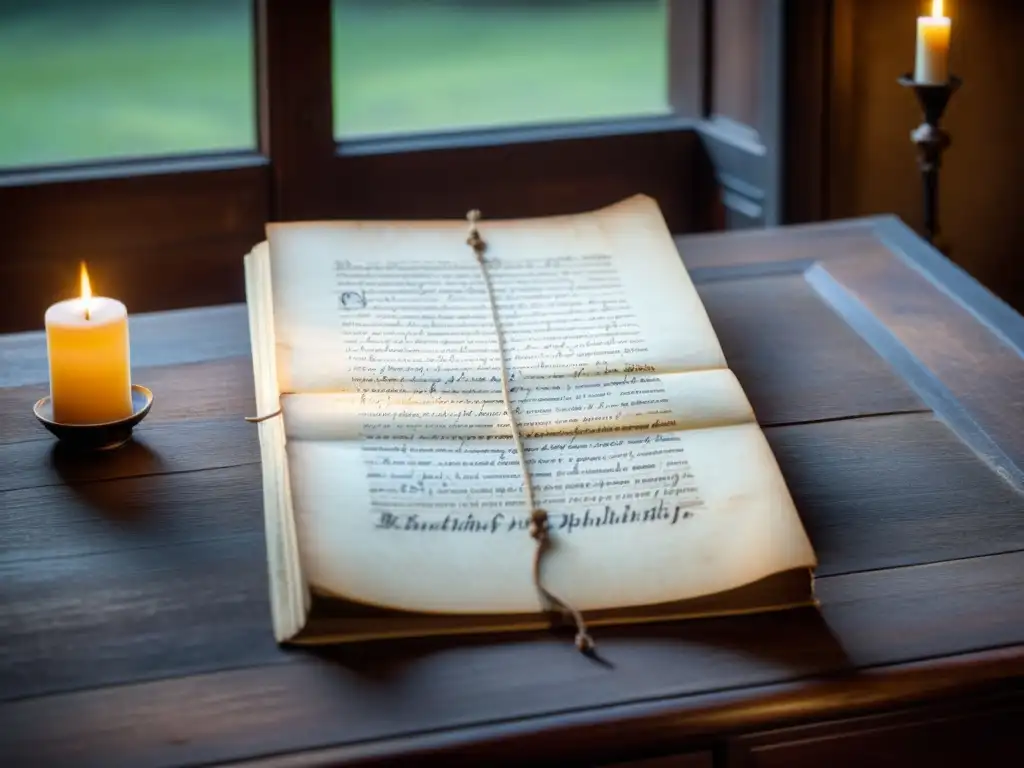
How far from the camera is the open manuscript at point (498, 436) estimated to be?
0.62 m

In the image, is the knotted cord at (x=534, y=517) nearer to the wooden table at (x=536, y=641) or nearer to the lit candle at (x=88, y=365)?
the wooden table at (x=536, y=641)

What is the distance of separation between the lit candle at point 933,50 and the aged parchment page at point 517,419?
36cm

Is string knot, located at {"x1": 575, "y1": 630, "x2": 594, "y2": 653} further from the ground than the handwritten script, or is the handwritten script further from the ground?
the handwritten script

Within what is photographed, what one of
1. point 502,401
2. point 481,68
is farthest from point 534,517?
point 481,68

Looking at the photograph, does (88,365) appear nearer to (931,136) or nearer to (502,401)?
(502,401)

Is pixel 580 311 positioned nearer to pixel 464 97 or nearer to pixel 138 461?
pixel 138 461

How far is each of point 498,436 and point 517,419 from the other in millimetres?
21

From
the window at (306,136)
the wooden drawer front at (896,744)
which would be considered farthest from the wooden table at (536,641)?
the window at (306,136)

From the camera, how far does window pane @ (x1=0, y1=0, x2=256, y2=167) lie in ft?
5.52

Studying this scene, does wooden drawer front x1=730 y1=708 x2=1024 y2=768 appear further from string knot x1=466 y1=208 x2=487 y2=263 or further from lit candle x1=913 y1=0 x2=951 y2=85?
lit candle x1=913 y1=0 x2=951 y2=85

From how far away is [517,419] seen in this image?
0.74 metres

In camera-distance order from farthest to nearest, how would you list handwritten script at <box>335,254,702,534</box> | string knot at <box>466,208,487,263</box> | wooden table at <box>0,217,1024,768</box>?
string knot at <box>466,208,487,263</box> < handwritten script at <box>335,254,702,534</box> < wooden table at <box>0,217,1024,768</box>

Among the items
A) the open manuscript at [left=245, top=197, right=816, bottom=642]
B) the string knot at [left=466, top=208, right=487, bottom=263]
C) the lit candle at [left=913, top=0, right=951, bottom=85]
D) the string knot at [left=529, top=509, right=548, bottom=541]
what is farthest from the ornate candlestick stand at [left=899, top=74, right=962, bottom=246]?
the string knot at [left=529, top=509, right=548, bottom=541]

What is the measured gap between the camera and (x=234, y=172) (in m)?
1.66
